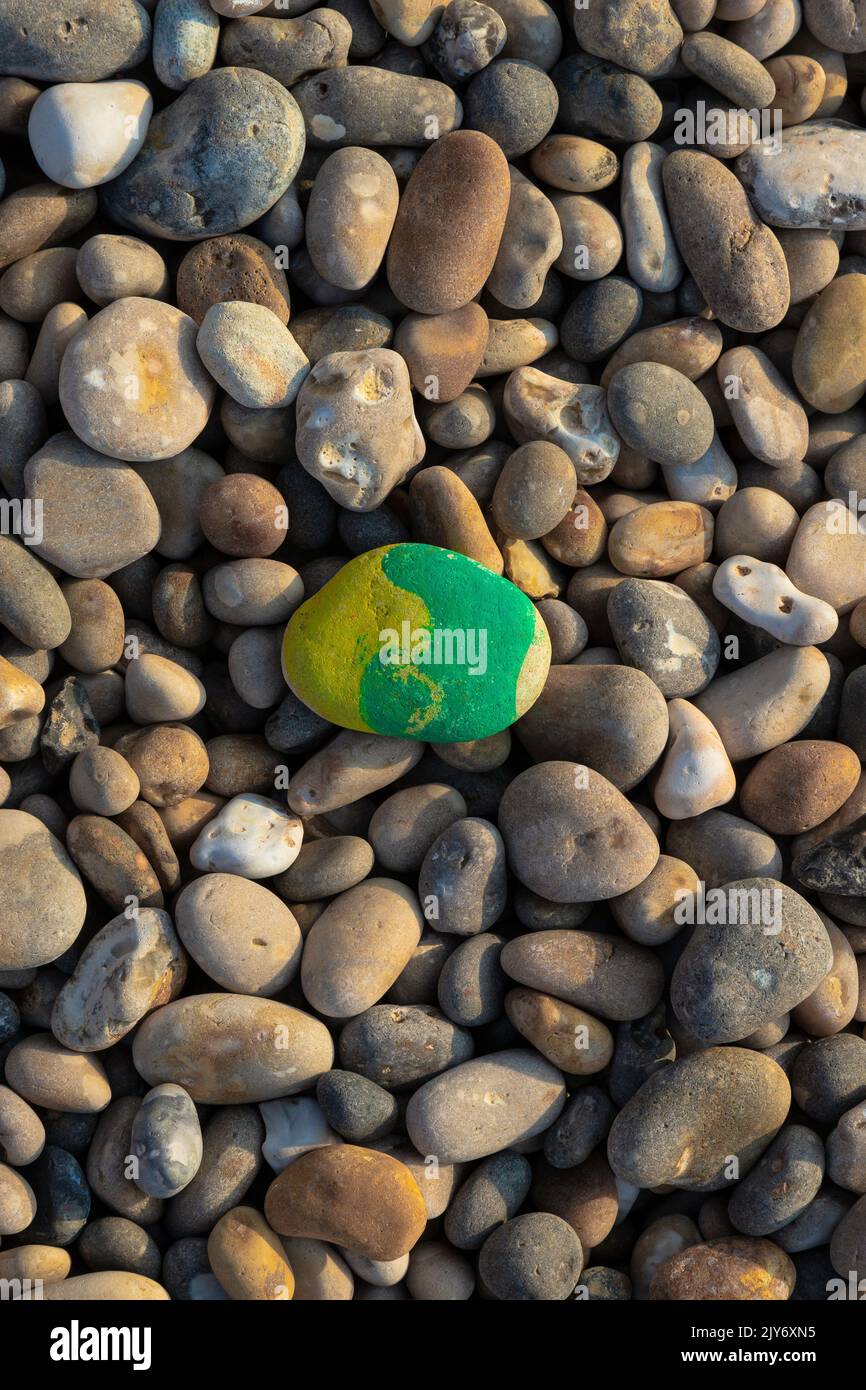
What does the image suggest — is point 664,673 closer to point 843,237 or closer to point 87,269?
point 843,237

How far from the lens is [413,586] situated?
330 centimetres

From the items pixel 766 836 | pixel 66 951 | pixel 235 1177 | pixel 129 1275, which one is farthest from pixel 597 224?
pixel 129 1275

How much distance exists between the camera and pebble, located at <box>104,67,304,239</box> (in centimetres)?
332

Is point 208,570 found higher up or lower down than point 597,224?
lower down

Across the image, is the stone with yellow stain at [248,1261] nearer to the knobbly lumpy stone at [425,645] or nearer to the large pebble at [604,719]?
the knobbly lumpy stone at [425,645]

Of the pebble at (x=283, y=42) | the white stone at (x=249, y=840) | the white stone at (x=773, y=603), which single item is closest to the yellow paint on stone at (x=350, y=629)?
the white stone at (x=249, y=840)

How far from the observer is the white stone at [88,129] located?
3301 mm

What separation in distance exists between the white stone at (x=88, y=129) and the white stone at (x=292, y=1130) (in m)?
2.61

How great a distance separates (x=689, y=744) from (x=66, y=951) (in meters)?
1.83

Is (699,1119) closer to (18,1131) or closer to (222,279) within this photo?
(18,1131)

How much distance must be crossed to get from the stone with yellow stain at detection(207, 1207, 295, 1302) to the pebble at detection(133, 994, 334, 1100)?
1.06 feet

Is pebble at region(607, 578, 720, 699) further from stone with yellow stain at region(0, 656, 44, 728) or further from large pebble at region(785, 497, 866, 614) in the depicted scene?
stone with yellow stain at region(0, 656, 44, 728)

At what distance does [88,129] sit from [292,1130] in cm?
278

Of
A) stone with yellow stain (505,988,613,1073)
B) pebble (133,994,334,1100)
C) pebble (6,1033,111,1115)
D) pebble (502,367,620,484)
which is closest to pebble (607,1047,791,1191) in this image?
stone with yellow stain (505,988,613,1073)
